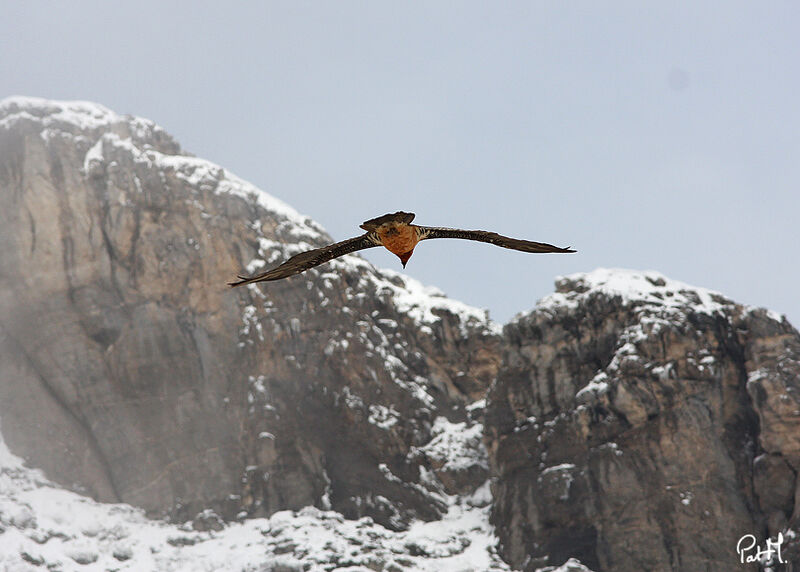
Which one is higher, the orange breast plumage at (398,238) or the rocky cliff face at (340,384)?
the rocky cliff face at (340,384)

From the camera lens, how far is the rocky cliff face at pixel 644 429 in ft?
207

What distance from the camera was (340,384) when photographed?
78.6 m

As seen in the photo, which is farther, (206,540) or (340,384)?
(340,384)

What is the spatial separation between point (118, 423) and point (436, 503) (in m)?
22.1

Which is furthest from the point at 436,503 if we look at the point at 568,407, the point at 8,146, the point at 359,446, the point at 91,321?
the point at 8,146

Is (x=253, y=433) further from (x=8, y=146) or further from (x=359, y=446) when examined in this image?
(x=8, y=146)

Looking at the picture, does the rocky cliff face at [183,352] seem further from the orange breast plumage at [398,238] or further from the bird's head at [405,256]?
the orange breast plumage at [398,238]

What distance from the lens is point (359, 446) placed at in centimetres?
7644

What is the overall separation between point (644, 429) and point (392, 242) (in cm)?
5143

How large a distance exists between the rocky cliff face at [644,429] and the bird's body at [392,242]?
154 feet
